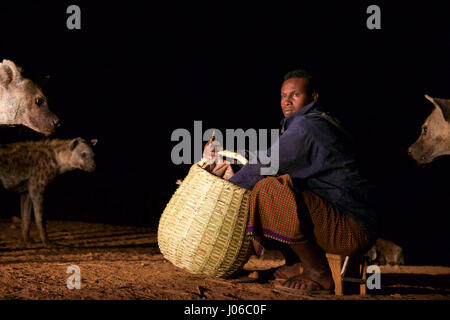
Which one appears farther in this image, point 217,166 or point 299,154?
point 217,166

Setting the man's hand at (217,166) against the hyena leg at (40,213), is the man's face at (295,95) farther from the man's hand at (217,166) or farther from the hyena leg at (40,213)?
the hyena leg at (40,213)

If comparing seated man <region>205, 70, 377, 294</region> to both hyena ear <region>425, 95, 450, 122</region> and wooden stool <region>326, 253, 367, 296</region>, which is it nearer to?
wooden stool <region>326, 253, 367, 296</region>

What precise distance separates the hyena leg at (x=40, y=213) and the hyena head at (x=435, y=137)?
3438 mm

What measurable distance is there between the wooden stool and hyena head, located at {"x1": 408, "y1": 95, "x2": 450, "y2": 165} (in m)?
1.36

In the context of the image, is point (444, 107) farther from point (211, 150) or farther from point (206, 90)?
point (206, 90)

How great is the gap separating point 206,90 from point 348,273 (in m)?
7.36

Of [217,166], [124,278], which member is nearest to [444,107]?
[217,166]

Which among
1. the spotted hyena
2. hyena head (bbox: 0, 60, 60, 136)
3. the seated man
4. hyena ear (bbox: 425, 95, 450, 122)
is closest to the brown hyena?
hyena head (bbox: 0, 60, 60, 136)

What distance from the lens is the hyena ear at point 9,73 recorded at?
337 centimetres

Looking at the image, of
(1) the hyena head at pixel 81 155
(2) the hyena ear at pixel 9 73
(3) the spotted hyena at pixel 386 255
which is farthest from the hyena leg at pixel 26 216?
(3) the spotted hyena at pixel 386 255

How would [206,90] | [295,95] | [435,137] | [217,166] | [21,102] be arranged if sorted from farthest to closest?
1. [206,90]
2. [21,102]
3. [435,137]
4. [217,166]
5. [295,95]

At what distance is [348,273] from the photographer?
2520 mm

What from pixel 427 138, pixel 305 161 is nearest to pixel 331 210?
pixel 305 161

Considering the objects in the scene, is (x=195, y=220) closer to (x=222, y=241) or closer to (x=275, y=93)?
(x=222, y=241)
